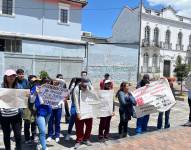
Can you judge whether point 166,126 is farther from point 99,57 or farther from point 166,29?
point 166,29

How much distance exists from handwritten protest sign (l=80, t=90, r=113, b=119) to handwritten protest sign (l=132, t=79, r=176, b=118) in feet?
2.86

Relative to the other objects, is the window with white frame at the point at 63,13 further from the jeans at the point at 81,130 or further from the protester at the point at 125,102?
the jeans at the point at 81,130

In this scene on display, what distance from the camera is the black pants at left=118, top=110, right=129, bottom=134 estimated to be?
8.98 meters

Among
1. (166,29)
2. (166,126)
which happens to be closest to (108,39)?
(166,29)

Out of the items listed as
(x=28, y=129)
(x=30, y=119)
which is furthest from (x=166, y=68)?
(x=30, y=119)

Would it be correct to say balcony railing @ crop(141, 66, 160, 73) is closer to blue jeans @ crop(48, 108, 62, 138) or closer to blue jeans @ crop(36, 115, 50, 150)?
blue jeans @ crop(48, 108, 62, 138)

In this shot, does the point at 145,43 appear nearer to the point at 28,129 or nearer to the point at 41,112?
the point at 28,129

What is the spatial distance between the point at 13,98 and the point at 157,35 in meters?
38.3

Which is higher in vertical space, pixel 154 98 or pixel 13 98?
pixel 13 98

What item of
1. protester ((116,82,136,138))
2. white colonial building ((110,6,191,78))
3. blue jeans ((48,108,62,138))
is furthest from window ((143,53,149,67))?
blue jeans ((48,108,62,138))

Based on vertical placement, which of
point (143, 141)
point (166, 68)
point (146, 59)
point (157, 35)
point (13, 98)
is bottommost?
point (143, 141)

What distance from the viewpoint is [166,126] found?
1046 centimetres

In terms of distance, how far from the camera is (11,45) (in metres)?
24.5

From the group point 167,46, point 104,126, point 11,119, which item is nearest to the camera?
point 11,119
